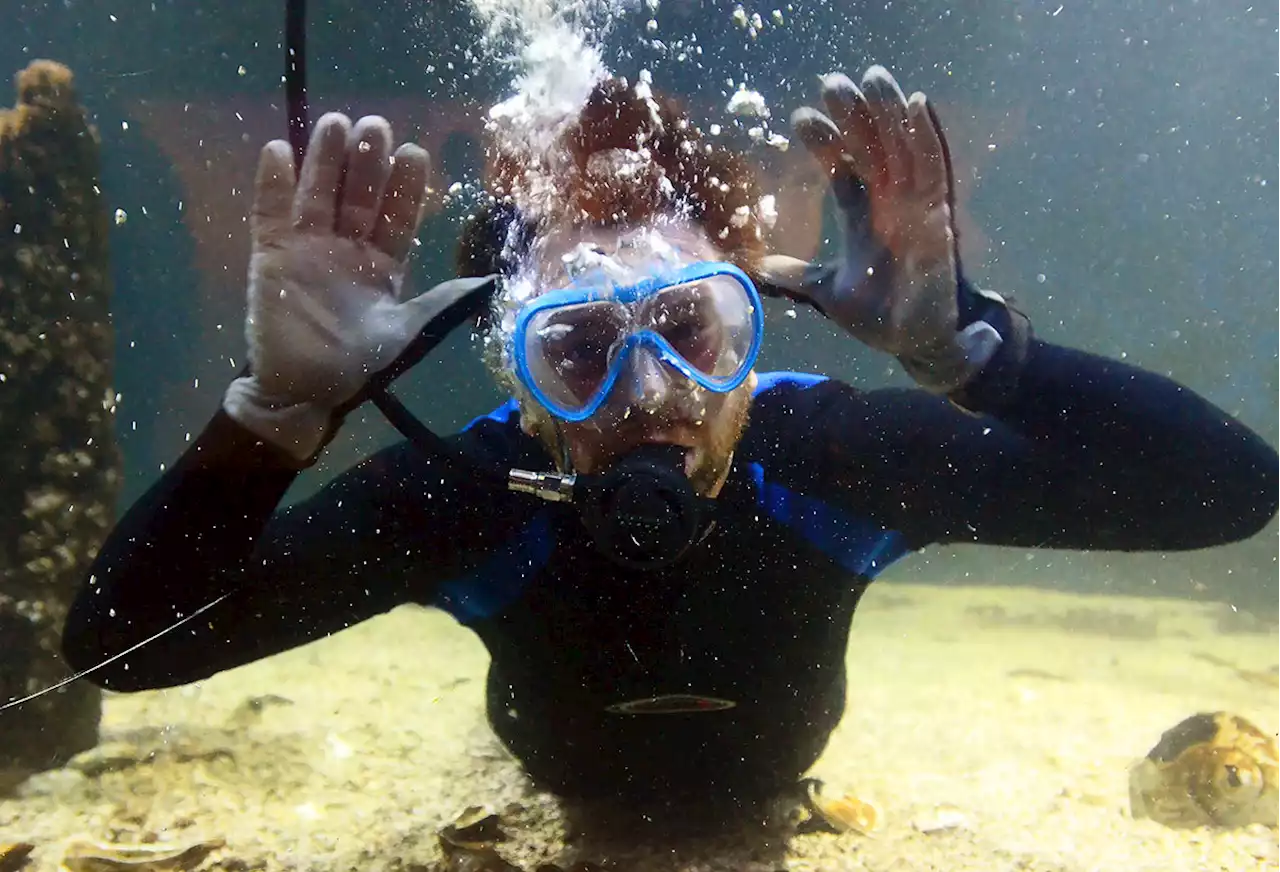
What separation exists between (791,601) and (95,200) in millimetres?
4230

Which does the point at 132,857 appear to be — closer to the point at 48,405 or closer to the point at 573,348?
the point at 573,348

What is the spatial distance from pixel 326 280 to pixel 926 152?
164 cm

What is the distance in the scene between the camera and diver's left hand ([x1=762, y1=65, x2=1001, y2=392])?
2.18 m

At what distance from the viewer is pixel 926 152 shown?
85.6 inches

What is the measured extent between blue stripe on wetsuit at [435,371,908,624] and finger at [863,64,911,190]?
101 cm

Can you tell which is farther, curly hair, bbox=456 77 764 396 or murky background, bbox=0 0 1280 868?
murky background, bbox=0 0 1280 868

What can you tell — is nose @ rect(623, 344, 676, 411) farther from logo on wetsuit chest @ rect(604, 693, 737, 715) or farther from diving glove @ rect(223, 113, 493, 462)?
logo on wetsuit chest @ rect(604, 693, 737, 715)

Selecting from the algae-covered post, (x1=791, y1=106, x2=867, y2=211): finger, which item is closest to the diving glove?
(x1=791, y1=106, x2=867, y2=211): finger

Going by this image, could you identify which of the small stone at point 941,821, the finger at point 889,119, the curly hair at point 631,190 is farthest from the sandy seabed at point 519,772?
the finger at point 889,119

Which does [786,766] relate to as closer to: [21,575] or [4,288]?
[21,575]

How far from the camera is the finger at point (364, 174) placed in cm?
208

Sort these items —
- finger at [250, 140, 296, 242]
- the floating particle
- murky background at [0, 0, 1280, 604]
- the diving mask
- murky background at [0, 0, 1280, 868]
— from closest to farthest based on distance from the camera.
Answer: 1. finger at [250, 140, 296, 242]
2. the diving mask
3. murky background at [0, 0, 1280, 868]
4. murky background at [0, 0, 1280, 604]
5. the floating particle

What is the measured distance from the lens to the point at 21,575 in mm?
3941

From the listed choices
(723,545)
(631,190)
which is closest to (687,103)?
(631,190)
